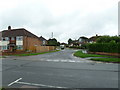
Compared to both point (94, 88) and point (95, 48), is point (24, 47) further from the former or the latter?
point (94, 88)

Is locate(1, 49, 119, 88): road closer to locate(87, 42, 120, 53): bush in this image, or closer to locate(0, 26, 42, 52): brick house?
locate(87, 42, 120, 53): bush

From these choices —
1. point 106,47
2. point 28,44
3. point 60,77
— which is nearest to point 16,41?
point 28,44

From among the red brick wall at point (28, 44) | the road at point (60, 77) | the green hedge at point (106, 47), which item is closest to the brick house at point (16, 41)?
the red brick wall at point (28, 44)

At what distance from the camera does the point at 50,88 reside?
483 centimetres

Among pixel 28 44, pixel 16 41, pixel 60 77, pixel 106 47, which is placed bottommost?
pixel 60 77

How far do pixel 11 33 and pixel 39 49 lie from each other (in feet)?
38.8

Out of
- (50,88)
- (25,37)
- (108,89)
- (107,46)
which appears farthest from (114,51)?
(25,37)

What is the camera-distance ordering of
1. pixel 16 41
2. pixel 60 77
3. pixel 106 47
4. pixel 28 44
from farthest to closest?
pixel 28 44 < pixel 16 41 < pixel 106 47 < pixel 60 77

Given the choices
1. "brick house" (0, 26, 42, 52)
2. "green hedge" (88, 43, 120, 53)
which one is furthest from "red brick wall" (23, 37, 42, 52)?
"green hedge" (88, 43, 120, 53)

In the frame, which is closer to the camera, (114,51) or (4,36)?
(114,51)

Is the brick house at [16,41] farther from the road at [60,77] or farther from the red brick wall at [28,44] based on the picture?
the road at [60,77]

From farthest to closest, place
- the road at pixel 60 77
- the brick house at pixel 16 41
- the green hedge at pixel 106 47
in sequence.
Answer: the brick house at pixel 16 41 → the green hedge at pixel 106 47 → the road at pixel 60 77

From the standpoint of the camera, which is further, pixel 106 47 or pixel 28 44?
pixel 28 44

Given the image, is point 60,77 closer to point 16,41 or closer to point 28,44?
point 28,44
